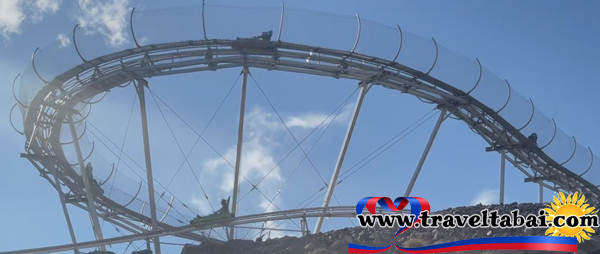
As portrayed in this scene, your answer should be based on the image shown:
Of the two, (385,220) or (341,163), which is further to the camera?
(341,163)

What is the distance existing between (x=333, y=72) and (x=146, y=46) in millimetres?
6833

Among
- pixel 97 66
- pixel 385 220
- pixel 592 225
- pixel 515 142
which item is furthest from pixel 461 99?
pixel 97 66

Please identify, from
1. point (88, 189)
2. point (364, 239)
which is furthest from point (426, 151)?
point (88, 189)

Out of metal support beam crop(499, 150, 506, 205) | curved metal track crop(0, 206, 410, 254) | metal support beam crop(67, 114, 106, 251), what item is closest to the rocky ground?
curved metal track crop(0, 206, 410, 254)

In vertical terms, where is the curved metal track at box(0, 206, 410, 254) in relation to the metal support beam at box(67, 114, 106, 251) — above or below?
below

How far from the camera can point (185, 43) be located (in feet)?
86.9

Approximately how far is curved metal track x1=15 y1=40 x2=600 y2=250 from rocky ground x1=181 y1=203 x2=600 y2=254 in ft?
8.87

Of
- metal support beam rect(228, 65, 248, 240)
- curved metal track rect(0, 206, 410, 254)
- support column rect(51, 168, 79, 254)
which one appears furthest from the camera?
support column rect(51, 168, 79, 254)

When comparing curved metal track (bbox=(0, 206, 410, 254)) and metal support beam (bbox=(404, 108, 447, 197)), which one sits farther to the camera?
metal support beam (bbox=(404, 108, 447, 197))

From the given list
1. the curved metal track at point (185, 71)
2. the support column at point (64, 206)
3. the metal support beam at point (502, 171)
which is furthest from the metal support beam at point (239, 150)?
the metal support beam at point (502, 171)

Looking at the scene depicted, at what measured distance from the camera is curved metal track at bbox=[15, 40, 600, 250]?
26.9 metres

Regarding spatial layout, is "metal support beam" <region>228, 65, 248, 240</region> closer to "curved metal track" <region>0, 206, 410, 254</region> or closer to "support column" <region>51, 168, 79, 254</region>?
"curved metal track" <region>0, 206, 410, 254</region>

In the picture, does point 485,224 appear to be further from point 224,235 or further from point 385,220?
point 224,235

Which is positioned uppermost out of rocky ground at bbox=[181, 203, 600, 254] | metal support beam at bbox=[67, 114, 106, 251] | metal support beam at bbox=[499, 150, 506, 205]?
metal support beam at bbox=[499, 150, 506, 205]
